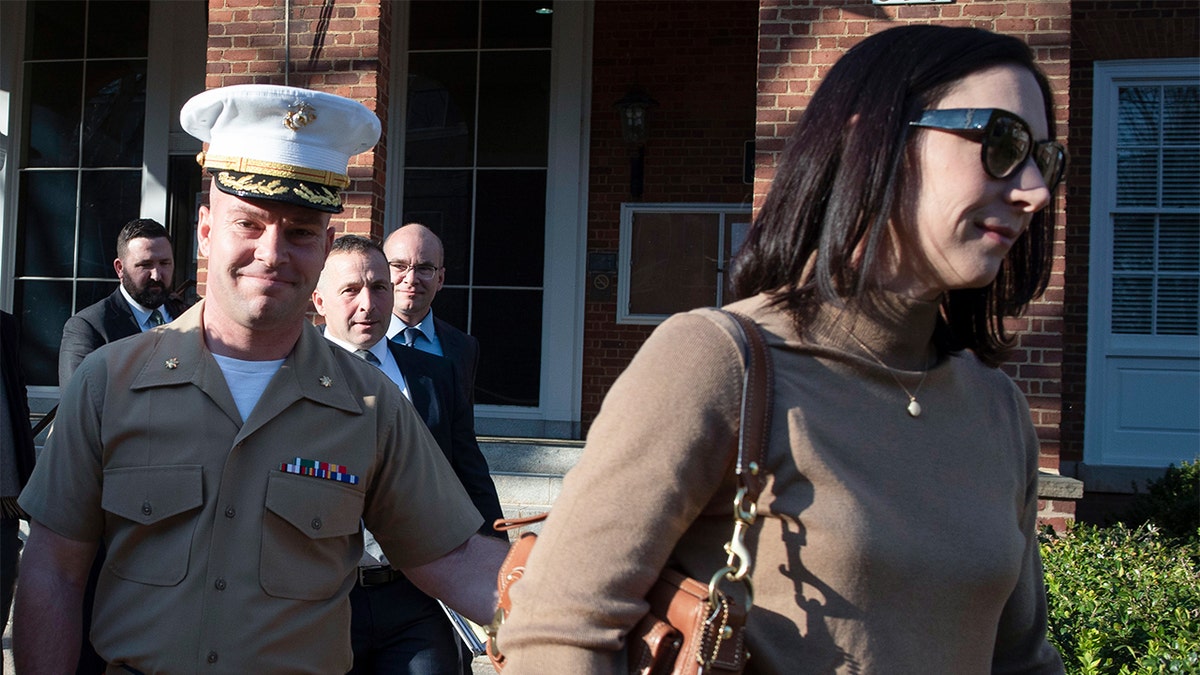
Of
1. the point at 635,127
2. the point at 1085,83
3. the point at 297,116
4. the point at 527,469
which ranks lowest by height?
the point at 527,469

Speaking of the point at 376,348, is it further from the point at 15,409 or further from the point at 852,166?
the point at 852,166

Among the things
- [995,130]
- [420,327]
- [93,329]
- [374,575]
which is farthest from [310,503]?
[93,329]

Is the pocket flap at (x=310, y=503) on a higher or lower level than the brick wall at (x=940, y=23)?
lower

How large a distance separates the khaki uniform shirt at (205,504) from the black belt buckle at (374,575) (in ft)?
2.91

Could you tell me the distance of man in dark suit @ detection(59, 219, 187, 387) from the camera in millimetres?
5008

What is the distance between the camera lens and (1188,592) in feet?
14.2

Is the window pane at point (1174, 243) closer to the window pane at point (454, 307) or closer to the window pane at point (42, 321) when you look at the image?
the window pane at point (454, 307)

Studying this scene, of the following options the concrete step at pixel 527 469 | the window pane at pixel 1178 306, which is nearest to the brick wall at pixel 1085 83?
the window pane at pixel 1178 306

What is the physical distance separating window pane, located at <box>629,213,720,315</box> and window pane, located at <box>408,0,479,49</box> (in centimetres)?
210

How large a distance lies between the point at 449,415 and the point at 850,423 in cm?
261

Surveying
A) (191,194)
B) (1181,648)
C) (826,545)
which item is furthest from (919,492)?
(191,194)

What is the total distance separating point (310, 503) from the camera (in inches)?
91.0

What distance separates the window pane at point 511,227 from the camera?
9.38 metres

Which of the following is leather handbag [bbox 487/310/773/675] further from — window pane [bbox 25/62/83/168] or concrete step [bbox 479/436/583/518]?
window pane [bbox 25/62/83/168]
